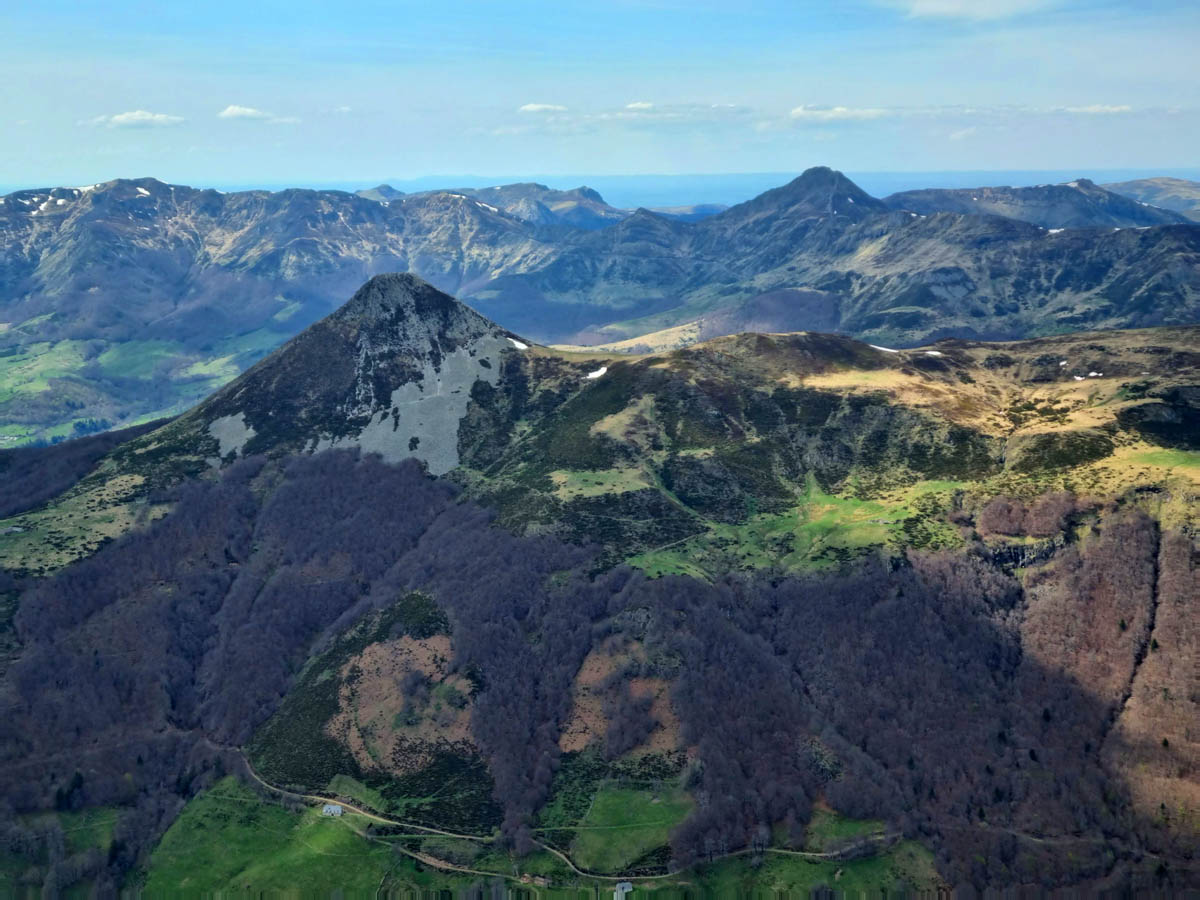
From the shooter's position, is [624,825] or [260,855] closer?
[624,825]

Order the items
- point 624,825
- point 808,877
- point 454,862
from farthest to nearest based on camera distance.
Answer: point 624,825 → point 454,862 → point 808,877

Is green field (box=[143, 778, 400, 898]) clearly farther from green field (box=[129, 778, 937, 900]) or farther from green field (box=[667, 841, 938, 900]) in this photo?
green field (box=[667, 841, 938, 900])

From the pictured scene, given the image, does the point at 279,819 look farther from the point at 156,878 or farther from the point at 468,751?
the point at 468,751

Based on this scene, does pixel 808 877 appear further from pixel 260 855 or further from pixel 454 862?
pixel 260 855

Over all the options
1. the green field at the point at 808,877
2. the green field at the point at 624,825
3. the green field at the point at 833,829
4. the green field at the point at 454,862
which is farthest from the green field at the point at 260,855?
the green field at the point at 833,829

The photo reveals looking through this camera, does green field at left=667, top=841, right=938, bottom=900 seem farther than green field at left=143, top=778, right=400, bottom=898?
No

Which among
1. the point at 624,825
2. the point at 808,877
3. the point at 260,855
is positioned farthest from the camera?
the point at 260,855

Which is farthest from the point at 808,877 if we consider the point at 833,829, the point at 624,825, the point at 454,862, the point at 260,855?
the point at 260,855

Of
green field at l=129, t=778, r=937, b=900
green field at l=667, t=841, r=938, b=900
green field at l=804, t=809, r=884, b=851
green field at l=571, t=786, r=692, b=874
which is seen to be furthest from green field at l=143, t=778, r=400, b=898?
green field at l=804, t=809, r=884, b=851
